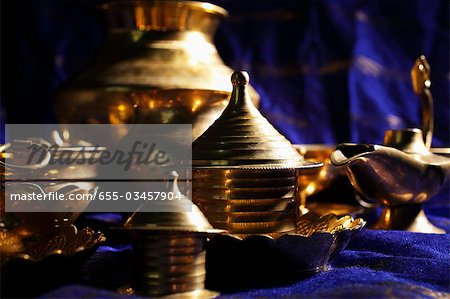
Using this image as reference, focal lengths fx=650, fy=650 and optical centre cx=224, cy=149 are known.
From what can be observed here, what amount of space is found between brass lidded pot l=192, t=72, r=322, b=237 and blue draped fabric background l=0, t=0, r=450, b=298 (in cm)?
70

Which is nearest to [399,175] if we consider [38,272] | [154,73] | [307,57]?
[154,73]

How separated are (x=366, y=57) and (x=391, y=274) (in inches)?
31.2

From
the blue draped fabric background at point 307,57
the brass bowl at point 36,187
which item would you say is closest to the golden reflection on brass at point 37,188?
the brass bowl at point 36,187

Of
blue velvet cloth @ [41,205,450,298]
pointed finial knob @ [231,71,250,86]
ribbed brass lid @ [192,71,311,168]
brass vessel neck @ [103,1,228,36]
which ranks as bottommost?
blue velvet cloth @ [41,205,450,298]

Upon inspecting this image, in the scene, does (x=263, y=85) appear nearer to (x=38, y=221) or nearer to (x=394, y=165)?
(x=394, y=165)

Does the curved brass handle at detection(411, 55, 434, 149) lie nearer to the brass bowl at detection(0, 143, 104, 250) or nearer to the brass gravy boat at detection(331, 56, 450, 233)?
the brass gravy boat at detection(331, 56, 450, 233)

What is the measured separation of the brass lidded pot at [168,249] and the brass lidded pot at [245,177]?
0.09 metres

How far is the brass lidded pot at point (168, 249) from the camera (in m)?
0.56

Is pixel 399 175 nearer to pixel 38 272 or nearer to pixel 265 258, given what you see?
pixel 265 258

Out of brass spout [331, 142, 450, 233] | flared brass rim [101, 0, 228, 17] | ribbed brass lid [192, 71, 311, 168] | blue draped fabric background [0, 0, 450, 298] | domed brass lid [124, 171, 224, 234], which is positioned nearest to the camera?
domed brass lid [124, 171, 224, 234]

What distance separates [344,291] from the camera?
0.57m

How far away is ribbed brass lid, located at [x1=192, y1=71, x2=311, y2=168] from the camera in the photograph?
664 mm

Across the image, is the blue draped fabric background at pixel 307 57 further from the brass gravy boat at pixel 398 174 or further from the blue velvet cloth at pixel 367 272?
the blue velvet cloth at pixel 367 272

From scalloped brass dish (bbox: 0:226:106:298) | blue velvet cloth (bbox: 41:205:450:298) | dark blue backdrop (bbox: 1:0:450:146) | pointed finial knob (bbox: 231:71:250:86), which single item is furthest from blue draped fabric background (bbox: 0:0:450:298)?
scalloped brass dish (bbox: 0:226:106:298)
